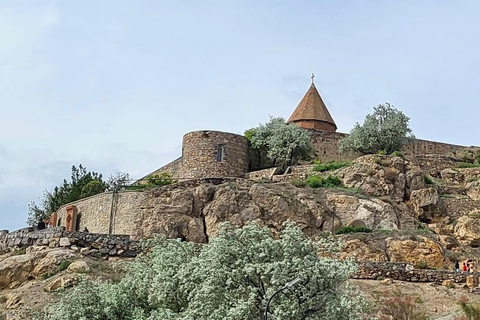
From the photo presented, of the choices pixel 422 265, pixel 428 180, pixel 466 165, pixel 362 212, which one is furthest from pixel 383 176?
pixel 466 165

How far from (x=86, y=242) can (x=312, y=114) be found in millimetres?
23257

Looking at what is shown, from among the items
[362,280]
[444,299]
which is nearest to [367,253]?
[362,280]

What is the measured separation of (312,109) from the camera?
48.8m

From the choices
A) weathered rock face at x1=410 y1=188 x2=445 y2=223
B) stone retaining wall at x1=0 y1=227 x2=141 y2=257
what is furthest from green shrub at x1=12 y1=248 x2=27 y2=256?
weathered rock face at x1=410 y1=188 x2=445 y2=223

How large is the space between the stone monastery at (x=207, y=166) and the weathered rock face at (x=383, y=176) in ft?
8.81

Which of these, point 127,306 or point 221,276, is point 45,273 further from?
point 221,276

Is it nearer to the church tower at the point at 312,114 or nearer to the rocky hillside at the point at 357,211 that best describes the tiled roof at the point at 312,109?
the church tower at the point at 312,114

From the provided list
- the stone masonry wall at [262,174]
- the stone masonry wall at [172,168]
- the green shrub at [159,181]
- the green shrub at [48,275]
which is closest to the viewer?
the green shrub at [48,275]

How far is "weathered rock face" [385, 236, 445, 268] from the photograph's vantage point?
101 feet

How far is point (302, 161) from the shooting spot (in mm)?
42156

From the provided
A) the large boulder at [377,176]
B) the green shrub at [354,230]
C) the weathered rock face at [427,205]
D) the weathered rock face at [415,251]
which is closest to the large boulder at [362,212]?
the green shrub at [354,230]

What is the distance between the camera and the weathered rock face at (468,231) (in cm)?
3375

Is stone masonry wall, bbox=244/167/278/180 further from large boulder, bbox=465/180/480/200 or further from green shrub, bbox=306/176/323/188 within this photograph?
large boulder, bbox=465/180/480/200

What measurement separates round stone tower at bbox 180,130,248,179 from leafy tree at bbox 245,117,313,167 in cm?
209
